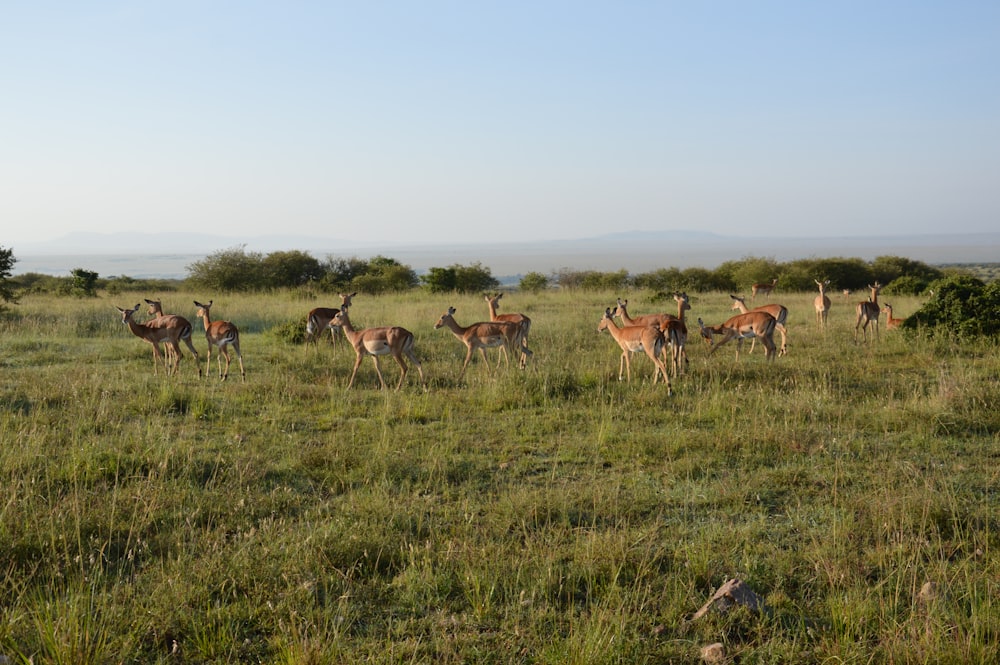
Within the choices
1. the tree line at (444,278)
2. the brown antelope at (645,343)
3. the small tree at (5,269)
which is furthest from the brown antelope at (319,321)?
the tree line at (444,278)

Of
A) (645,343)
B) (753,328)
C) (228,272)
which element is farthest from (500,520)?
(228,272)

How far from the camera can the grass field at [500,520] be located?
11.2ft

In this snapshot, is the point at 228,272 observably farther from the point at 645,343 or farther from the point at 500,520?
the point at 500,520

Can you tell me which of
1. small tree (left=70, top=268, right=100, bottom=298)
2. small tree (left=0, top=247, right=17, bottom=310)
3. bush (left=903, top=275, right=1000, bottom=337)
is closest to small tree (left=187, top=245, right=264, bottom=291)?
small tree (left=70, top=268, right=100, bottom=298)

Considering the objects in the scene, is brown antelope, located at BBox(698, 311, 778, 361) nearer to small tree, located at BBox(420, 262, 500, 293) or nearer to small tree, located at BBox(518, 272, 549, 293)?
small tree, located at BBox(420, 262, 500, 293)

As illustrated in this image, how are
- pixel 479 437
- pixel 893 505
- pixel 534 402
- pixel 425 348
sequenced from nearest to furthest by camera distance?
pixel 893 505 < pixel 479 437 < pixel 534 402 < pixel 425 348

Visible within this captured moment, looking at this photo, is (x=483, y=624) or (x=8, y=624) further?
(x=483, y=624)

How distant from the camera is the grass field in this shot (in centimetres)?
341

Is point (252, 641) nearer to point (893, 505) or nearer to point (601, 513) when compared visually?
point (601, 513)

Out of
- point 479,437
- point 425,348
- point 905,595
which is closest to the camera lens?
point 905,595

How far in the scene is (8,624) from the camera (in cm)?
333

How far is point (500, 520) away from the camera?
15.7 feet

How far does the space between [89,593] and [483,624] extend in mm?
2064

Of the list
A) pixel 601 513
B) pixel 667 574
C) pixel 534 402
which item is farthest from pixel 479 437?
pixel 667 574
